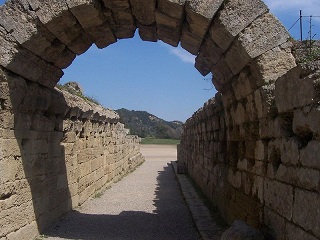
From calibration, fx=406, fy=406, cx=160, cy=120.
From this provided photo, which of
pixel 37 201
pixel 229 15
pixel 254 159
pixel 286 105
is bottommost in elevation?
pixel 37 201

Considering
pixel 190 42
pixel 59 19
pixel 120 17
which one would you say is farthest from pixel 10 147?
pixel 190 42

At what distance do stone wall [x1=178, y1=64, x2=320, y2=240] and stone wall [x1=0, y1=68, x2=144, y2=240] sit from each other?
10.7ft

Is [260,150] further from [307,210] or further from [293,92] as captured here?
[307,210]

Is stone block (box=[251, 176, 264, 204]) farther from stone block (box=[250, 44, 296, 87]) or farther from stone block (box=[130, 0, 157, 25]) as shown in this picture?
stone block (box=[130, 0, 157, 25])

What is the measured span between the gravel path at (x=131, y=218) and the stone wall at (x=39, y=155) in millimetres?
389

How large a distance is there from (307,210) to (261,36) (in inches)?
94.3

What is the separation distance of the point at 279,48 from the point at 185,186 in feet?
27.2

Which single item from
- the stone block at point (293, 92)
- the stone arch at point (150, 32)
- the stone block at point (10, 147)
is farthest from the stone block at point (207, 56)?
the stone block at point (10, 147)

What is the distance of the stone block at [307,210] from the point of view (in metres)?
3.42

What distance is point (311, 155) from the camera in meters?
3.62

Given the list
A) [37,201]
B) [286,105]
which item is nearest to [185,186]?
[37,201]

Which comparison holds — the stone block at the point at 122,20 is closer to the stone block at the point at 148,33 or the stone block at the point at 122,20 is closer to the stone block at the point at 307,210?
the stone block at the point at 148,33

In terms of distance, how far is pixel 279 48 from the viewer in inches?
201

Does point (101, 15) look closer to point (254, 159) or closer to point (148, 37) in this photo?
point (148, 37)
